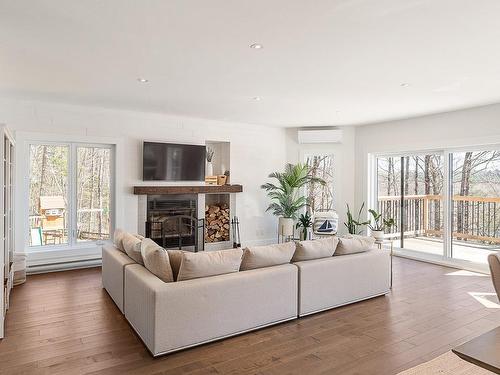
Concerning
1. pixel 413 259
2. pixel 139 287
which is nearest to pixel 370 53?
pixel 139 287

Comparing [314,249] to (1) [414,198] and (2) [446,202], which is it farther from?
(1) [414,198]

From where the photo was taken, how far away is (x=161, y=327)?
254cm

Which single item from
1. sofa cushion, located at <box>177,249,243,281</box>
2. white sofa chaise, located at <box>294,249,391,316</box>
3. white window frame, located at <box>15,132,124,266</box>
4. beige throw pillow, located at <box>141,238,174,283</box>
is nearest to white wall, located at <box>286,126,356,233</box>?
white sofa chaise, located at <box>294,249,391,316</box>

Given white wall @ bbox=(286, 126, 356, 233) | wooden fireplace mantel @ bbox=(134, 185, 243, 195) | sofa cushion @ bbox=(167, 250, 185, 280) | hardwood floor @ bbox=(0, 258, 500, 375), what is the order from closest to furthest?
hardwood floor @ bbox=(0, 258, 500, 375)
sofa cushion @ bbox=(167, 250, 185, 280)
wooden fireplace mantel @ bbox=(134, 185, 243, 195)
white wall @ bbox=(286, 126, 356, 233)

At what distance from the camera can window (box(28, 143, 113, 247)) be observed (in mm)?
5156

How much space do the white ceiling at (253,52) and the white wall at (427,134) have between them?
1.18 ft

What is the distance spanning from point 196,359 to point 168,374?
27cm

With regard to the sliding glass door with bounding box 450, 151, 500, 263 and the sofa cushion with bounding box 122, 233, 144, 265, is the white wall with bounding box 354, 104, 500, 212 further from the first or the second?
the sofa cushion with bounding box 122, 233, 144, 265

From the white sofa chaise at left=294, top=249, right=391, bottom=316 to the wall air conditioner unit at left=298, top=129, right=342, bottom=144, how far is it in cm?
353

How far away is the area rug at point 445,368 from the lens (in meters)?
2.39

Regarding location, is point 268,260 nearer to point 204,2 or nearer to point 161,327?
point 161,327

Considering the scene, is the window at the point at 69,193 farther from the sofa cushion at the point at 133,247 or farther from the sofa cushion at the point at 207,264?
the sofa cushion at the point at 207,264

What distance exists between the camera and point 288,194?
7.00 m

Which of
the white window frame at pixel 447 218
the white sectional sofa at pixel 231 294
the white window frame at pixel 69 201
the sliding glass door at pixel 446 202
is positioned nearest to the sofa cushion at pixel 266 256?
the white sectional sofa at pixel 231 294
